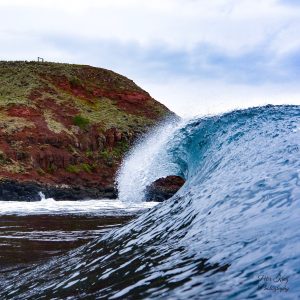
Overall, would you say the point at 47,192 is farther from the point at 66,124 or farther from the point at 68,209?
the point at 66,124

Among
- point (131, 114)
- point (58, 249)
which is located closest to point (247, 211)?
point (58, 249)

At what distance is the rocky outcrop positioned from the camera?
4812 centimetres

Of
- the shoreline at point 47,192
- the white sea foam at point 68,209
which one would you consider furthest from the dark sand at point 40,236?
the shoreline at point 47,192

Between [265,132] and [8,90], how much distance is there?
202ft

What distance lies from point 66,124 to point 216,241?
55.6 m

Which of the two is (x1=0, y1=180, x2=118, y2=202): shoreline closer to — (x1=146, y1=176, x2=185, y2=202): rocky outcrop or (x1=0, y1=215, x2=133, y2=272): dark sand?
(x1=146, y1=176, x2=185, y2=202): rocky outcrop

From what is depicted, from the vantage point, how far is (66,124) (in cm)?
6106

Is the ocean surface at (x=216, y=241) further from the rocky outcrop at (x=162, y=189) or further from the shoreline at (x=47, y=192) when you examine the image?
the rocky outcrop at (x=162, y=189)

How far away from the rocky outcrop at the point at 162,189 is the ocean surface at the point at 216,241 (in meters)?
35.2

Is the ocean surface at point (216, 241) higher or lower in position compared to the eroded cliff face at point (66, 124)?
lower

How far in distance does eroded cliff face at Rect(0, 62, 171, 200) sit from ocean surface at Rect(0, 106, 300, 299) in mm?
34863

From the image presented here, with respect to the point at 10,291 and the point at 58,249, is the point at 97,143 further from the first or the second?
the point at 10,291

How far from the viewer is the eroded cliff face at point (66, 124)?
166 feet

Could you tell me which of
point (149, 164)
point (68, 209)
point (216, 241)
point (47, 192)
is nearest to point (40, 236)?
point (149, 164)
